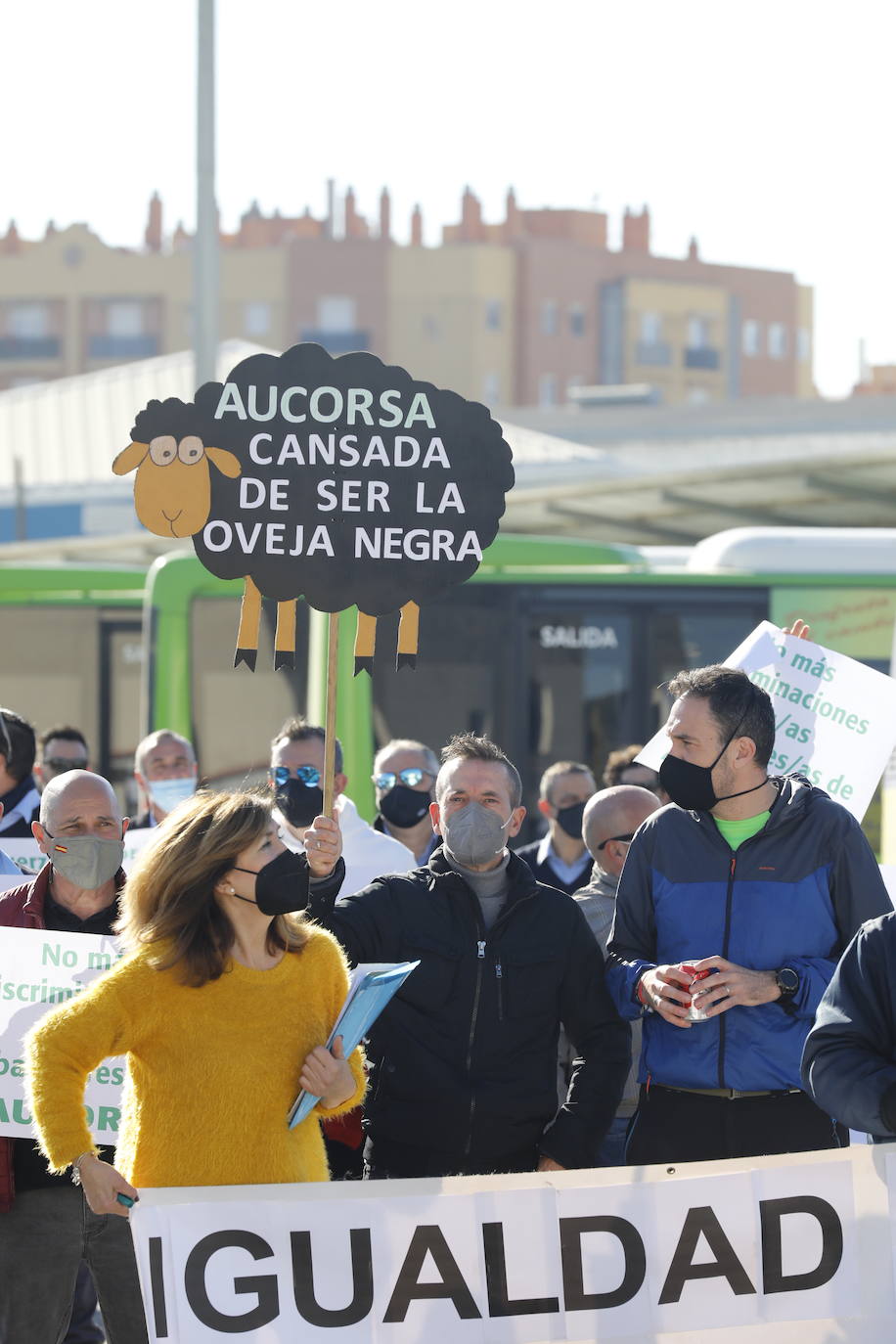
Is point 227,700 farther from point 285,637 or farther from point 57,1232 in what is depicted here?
point 57,1232

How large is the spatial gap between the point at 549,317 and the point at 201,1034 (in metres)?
Result: 74.8

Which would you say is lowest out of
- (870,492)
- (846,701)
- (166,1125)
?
(166,1125)

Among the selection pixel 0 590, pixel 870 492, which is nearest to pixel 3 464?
pixel 0 590

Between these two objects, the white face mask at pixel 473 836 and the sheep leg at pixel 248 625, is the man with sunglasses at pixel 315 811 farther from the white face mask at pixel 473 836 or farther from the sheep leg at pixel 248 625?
the white face mask at pixel 473 836

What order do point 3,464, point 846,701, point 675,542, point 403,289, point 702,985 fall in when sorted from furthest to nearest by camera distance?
1. point 403,289
2. point 3,464
3. point 675,542
4. point 846,701
5. point 702,985

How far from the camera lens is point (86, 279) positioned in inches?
3061

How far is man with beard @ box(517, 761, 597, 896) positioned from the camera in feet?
27.4

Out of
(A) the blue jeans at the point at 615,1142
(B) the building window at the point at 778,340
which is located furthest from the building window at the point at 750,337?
(A) the blue jeans at the point at 615,1142

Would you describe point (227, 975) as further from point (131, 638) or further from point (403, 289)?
point (403, 289)

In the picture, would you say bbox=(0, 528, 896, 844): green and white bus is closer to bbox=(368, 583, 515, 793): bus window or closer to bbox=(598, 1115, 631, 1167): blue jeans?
bbox=(368, 583, 515, 793): bus window

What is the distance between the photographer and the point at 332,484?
547 centimetres

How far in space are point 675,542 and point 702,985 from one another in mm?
12897

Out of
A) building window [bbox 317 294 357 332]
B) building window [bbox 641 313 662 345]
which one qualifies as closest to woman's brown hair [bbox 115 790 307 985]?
building window [bbox 317 294 357 332]

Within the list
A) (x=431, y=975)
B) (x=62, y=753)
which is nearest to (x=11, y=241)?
(x=62, y=753)
